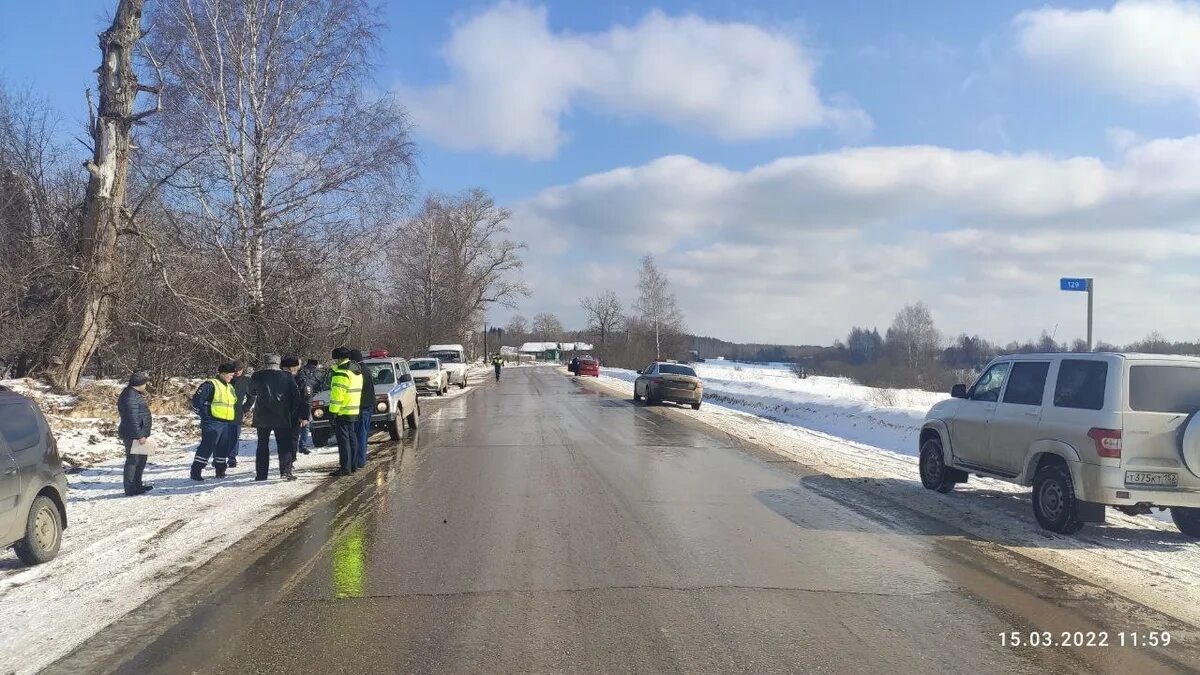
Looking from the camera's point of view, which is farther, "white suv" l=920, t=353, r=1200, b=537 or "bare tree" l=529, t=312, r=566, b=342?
"bare tree" l=529, t=312, r=566, b=342

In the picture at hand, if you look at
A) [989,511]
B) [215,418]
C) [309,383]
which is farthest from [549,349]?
[989,511]

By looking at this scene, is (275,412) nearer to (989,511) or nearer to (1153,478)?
(989,511)

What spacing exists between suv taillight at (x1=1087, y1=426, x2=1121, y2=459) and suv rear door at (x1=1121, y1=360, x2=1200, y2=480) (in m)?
0.05

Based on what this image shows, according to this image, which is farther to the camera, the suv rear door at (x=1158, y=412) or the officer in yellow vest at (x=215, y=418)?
the officer in yellow vest at (x=215, y=418)

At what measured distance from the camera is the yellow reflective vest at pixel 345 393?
421 inches

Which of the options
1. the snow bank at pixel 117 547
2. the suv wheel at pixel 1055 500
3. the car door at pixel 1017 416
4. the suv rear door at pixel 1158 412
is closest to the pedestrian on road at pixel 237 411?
the snow bank at pixel 117 547

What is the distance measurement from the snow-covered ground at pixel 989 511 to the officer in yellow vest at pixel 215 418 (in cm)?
826

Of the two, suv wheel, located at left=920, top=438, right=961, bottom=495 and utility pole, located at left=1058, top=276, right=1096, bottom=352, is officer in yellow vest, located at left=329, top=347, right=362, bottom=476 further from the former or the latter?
utility pole, located at left=1058, top=276, right=1096, bottom=352

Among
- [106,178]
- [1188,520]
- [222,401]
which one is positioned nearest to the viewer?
[1188,520]

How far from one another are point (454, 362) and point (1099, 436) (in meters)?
35.5

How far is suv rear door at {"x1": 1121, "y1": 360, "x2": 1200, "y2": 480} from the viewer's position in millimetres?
7211

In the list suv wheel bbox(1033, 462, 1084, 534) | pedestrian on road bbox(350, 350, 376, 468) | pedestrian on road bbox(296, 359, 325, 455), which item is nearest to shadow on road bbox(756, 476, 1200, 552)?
suv wheel bbox(1033, 462, 1084, 534)

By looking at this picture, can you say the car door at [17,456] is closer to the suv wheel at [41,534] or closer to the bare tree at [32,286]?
the suv wheel at [41,534]

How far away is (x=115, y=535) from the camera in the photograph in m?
7.34
